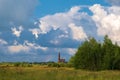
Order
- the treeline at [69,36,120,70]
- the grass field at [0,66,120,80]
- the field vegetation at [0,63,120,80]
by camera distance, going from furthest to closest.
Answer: the treeline at [69,36,120,70] < the field vegetation at [0,63,120,80] < the grass field at [0,66,120,80]

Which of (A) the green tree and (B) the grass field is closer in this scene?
(B) the grass field

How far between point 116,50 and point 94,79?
59.9 m

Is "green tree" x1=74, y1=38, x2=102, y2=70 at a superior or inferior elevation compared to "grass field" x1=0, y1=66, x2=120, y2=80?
superior

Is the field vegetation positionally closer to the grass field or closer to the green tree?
the grass field

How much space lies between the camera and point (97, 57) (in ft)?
301

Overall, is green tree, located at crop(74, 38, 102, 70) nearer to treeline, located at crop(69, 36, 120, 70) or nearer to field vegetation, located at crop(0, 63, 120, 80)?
treeline, located at crop(69, 36, 120, 70)

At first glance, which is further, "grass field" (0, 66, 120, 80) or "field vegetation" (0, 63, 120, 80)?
"field vegetation" (0, 63, 120, 80)

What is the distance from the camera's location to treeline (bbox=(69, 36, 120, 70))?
90250 millimetres

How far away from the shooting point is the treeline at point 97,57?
3553 inches

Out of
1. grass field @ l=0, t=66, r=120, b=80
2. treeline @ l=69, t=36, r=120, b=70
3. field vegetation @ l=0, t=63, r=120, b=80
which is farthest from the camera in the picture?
treeline @ l=69, t=36, r=120, b=70

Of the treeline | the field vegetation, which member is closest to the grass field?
the field vegetation

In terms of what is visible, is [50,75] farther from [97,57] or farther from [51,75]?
[97,57]

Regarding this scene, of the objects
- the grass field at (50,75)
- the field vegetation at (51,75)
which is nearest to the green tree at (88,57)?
the field vegetation at (51,75)

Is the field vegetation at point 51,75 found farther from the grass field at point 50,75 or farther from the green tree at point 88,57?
the green tree at point 88,57
